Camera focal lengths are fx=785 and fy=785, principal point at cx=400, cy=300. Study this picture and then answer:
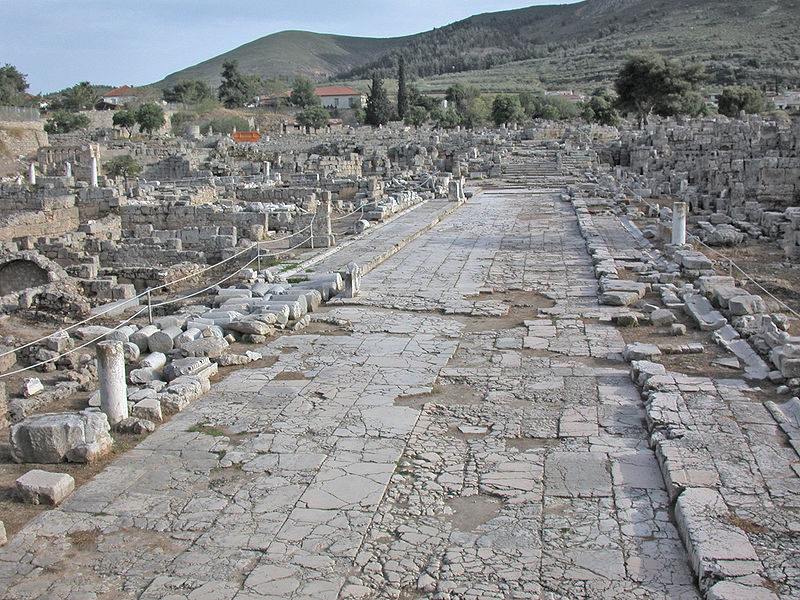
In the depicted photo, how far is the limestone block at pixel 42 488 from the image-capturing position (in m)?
5.04

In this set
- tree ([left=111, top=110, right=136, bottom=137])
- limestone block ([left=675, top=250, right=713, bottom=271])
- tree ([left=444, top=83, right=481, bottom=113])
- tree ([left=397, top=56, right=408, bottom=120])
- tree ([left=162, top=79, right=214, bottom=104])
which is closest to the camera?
limestone block ([left=675, top=250, right=713, bottom=271])

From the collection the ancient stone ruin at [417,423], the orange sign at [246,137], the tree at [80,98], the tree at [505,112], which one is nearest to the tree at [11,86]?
the tree at [80,98]

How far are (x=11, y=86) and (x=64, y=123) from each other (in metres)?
17.4

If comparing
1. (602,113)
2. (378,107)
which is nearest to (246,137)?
(378,107)

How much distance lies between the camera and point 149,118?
65562mm

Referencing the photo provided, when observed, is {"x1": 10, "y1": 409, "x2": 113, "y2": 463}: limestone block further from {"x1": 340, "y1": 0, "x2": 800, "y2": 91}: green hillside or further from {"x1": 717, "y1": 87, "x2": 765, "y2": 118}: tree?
{"x1": 340, "y1": 0, "x2": 800, "y2": 91}: green hillside

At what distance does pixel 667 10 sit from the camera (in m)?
146

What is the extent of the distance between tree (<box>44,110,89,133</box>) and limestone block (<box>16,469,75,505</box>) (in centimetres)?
6538

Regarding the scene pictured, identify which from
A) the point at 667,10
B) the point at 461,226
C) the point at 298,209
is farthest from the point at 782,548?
the point at 667,10

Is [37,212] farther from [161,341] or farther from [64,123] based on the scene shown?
[64,123]

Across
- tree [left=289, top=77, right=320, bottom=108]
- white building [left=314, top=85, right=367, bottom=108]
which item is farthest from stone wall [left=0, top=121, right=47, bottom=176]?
white building [left=314, top=85, right=367, bottom=108]

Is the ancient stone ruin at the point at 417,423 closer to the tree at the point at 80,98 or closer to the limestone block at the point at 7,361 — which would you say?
the limestone block at the point at 7,361

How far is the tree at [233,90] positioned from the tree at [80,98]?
16026 mm

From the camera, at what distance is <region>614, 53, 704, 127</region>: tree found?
180 feet
